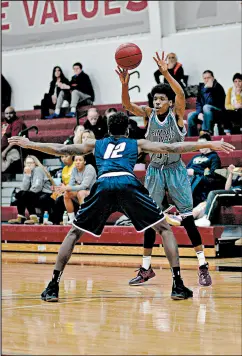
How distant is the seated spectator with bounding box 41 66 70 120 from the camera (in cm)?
1531

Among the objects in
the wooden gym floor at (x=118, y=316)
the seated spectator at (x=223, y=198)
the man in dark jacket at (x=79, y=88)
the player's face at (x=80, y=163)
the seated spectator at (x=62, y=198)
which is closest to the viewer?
the wooden gym floor at (x=118, y=316)

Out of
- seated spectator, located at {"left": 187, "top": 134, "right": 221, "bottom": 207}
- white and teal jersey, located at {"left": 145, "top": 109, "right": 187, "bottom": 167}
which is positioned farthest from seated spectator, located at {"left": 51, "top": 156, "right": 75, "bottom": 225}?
white and teal jersey, located at {"left": 145, "top": 109, "right": 187, "bottom": 167}

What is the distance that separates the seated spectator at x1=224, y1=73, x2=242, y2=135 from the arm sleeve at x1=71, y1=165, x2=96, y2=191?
102 inches

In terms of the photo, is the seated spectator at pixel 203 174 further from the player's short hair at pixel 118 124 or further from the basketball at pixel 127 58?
the player's short hair at pixel 118 124

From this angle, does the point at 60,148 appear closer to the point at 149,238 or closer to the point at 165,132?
the point at 165,132

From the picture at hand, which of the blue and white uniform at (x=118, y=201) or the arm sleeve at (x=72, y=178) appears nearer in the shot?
the blue and white uniform at (x=118, y=201)

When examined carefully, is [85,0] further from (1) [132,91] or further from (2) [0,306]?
→ (2) [0,306]

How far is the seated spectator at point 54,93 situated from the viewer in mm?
15312

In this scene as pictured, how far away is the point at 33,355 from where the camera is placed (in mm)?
4027

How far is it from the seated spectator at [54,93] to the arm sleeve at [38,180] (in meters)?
3.83

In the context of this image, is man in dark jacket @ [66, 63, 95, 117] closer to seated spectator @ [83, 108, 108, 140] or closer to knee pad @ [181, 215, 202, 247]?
seated spectator @ [83, 108, 108, 140]

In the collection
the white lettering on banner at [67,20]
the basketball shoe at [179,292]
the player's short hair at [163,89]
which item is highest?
the white lettering on banner at [67,20]

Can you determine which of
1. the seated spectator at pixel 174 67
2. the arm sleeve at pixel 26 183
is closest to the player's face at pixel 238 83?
the seated spectator at pixel 174 67

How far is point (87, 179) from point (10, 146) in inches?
124
